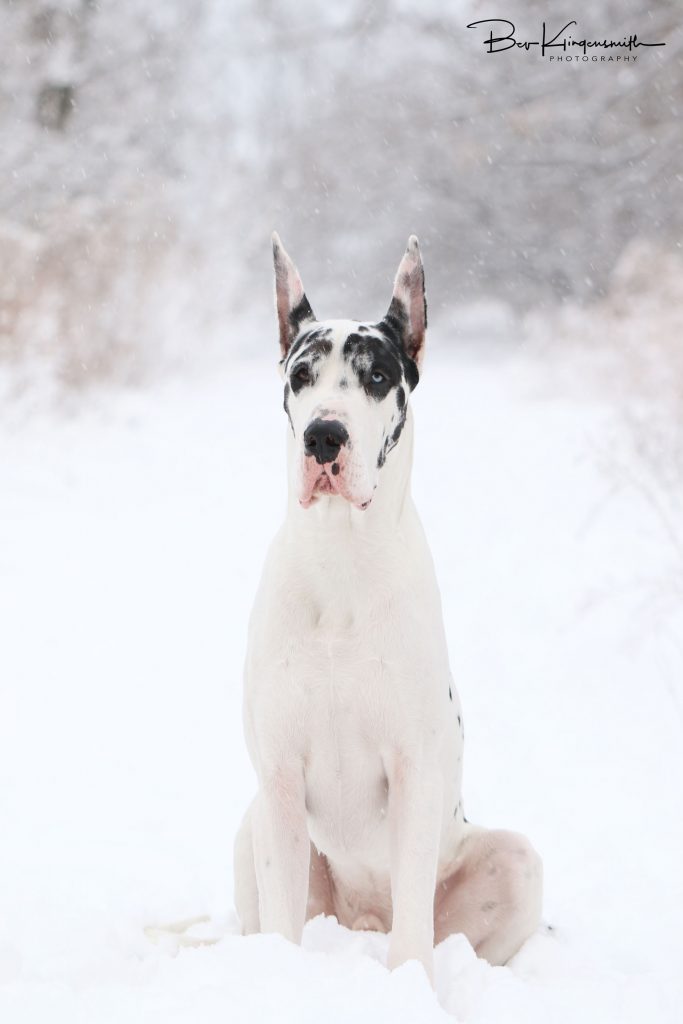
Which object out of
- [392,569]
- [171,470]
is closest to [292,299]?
[392,569]

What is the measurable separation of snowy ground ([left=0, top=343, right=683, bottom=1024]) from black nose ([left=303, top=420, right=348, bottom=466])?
1.19 meters

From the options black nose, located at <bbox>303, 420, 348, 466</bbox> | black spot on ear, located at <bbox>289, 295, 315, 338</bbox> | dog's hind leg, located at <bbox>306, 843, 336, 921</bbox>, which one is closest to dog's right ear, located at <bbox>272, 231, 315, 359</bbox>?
black spot on ear, located at <bbox>289, 295, 315, 338</bbox>

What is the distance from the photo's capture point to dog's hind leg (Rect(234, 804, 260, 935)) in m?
3.16

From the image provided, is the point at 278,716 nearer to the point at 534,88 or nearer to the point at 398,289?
the point at 398,289

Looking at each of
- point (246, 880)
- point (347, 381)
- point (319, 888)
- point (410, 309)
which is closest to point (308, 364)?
point (347, 381)

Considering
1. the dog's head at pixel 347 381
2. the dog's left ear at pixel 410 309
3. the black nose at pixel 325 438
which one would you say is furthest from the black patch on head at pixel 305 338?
the black nose at pixel 325 438

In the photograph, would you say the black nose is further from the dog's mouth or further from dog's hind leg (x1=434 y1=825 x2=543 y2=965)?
dog's hind leg (x1=434 y1=825 x2=543 y2=965)

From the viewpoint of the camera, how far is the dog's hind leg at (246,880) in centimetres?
316

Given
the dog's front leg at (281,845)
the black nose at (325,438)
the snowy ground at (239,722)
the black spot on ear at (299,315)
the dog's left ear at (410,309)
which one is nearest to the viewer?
the black nose at (325,438)

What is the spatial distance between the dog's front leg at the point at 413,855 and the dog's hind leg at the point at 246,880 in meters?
0.52

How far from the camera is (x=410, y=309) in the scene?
307cm

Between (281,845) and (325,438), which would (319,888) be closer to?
(281,845)

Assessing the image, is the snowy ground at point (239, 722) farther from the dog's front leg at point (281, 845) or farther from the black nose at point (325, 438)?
the black nose at point (325, 438)

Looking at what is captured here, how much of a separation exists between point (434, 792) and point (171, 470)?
8131 mm
